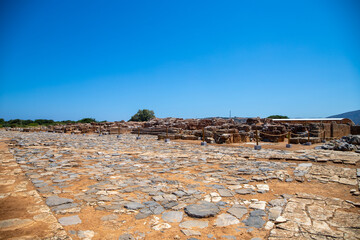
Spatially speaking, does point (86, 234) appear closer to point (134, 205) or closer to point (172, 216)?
point (134, 205)

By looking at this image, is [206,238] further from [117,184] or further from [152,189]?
[117,184]

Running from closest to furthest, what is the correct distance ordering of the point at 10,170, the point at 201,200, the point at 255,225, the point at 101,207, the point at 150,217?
the point at 255,225 < the point at 150,217 < the point at 101,207 < the point at 201,200 < the point at 10,170

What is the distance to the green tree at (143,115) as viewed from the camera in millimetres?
49344

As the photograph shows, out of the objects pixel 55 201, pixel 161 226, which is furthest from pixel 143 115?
pixel 161 226

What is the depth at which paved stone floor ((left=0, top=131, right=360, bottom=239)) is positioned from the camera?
8.49 feet

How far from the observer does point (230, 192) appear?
404 cm

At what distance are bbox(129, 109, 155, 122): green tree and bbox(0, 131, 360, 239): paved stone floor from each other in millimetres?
Answer: 43485

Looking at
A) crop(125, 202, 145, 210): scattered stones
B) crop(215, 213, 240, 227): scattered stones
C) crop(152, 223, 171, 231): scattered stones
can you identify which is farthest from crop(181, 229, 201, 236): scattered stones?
crop(125, 202, 145, 210): scattered stones

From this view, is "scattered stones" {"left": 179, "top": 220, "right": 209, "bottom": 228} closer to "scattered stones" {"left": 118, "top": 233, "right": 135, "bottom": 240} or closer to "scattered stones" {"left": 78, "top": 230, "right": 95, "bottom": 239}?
"scattered stones" {"left": 118, "top": 233, "right": 135, "bottom": 240}

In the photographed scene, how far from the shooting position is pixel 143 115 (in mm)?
49594

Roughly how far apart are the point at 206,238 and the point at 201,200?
113 centimetres

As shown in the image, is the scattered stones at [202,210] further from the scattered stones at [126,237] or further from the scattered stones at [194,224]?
the scattered stones at [126,237]

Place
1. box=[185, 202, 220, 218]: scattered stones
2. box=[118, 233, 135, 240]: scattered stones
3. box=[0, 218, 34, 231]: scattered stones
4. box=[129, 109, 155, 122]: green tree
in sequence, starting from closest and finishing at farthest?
box=[118, 233, 135, 240]: scattered stones → box=[0, 218, 34, 231]: scattered stones → box=[185, 202, 220, 218]: scattered stones → box=[129, 109, 155, 122]: green tree

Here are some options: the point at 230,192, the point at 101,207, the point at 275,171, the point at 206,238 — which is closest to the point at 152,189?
the point at 101,207
